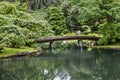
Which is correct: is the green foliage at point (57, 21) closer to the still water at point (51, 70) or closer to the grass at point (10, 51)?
the grass at point (10, 51)

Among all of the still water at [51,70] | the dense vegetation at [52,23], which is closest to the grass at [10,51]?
the dense vegetation at [52,23]

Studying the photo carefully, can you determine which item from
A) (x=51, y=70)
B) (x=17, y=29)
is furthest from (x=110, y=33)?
(x=51, y=70)

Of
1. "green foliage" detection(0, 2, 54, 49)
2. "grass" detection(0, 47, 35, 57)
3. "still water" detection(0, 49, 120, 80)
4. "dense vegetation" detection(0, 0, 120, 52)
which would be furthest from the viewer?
"dense vegetation" detection(0, 0, 120, 52)

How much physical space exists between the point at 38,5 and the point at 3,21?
128 feet

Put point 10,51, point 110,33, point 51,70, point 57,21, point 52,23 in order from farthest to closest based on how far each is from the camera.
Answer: point 57,21
point 52,23
point 110,33
point 10,51
point 51,70

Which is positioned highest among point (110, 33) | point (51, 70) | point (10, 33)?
point (10, 33)

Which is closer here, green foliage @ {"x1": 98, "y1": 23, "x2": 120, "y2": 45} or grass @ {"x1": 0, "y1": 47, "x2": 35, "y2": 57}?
grass @ {"x1": 0, "y1": 47, "x2": 35, "y2": 57}

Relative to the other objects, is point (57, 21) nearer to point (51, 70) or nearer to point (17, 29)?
point (17, 29)

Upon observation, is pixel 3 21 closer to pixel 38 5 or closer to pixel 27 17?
pixel 27 17

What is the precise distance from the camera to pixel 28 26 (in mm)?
36969

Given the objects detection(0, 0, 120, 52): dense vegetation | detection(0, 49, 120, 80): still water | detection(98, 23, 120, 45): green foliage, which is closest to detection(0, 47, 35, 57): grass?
detection(0, 0, 120, 52): dense vegetation

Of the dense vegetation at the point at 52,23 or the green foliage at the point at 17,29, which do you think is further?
the dense vegetation at the point at 52,23

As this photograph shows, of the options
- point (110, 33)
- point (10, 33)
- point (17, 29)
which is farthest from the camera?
point (110, 33)

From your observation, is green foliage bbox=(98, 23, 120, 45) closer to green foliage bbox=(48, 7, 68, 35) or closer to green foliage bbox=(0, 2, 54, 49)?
green foliage bbox=(0, 2, 54, 49)
